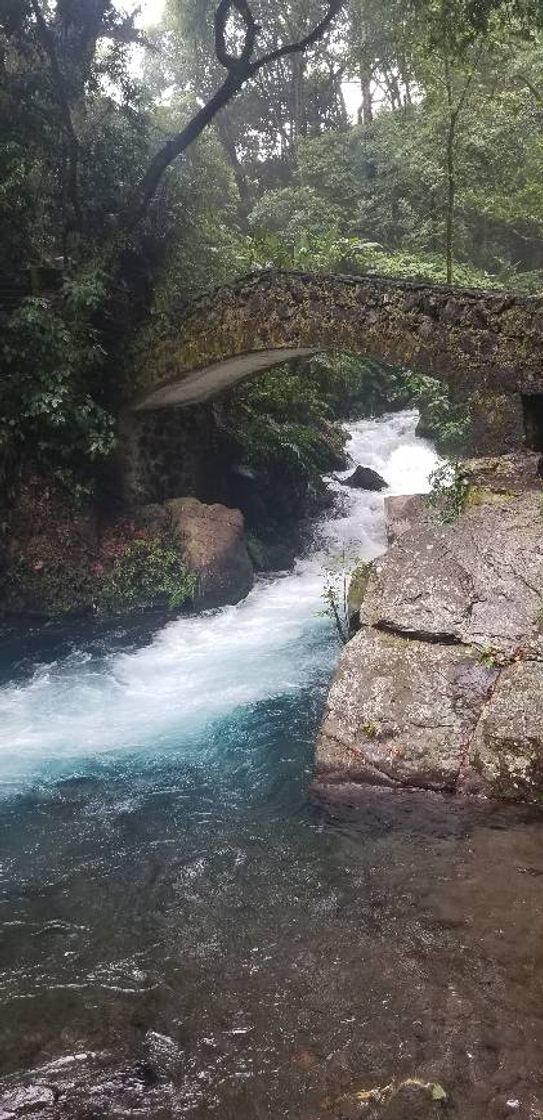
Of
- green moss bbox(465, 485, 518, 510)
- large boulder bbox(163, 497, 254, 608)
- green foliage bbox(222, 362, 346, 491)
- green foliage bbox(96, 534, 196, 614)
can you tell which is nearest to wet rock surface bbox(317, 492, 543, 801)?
green moss bbox(465, 485, 518, 510)

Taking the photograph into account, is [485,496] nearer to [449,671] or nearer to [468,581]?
[468,581]

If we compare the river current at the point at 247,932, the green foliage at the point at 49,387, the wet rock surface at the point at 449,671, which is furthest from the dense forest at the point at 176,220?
the river current at the point at 247,932

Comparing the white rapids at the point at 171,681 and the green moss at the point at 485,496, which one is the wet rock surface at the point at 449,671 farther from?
the white rapids at the point at 171,681

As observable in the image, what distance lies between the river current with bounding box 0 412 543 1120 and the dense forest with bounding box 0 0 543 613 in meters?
5.29

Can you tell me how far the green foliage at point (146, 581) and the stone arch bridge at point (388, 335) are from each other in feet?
8.20

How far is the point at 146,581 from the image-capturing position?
1112cm

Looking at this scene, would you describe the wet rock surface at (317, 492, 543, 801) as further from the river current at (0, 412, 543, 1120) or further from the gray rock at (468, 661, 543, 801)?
the river current at (0, 412, 543, 1120)

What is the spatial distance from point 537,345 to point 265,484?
20.4 feet

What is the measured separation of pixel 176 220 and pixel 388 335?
5.41 m

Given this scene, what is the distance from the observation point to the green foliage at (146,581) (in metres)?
11.0

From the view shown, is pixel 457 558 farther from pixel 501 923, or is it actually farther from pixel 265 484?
pixel 265 484

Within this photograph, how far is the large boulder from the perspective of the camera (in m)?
11.0

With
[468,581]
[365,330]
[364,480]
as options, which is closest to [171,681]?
[468,581]

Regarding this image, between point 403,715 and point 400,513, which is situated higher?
point 400,513
